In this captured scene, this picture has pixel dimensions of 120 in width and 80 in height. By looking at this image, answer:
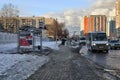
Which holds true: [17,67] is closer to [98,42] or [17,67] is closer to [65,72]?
[65,72]

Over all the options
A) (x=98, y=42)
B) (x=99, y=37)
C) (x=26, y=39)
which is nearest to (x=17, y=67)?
(x=26, y=39)

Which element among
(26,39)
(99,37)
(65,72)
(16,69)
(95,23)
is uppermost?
(95,23)

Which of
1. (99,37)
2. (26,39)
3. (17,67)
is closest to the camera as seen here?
(17,67)

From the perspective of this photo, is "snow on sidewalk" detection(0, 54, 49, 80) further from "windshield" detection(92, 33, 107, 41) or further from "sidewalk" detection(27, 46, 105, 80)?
"windshield" detection(92, 33, 107, 41)

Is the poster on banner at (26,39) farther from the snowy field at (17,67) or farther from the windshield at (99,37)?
the windshield at (99,37)

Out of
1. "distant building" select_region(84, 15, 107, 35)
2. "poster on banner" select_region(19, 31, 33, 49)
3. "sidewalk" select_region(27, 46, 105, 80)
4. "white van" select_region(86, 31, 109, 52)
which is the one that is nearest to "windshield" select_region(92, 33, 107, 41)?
"white van" select_region(86, 31, 109, 52)

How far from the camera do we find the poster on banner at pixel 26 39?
33656 mm

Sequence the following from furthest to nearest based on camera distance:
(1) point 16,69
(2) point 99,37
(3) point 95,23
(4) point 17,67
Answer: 1. (3) point 95,23
2. (2) point 99,37
3. (4) point 17,67
4. (1) point 16,69

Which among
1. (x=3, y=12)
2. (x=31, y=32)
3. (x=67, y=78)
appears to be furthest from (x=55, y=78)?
(x=3, y=12)

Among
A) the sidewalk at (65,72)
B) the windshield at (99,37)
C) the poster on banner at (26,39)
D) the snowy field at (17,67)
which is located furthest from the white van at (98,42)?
the sidewalk at (65,72)

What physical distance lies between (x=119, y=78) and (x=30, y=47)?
71.7ft

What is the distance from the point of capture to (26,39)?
33.8m

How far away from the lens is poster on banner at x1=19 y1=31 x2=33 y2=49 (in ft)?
110

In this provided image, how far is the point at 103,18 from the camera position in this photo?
160125 mm
